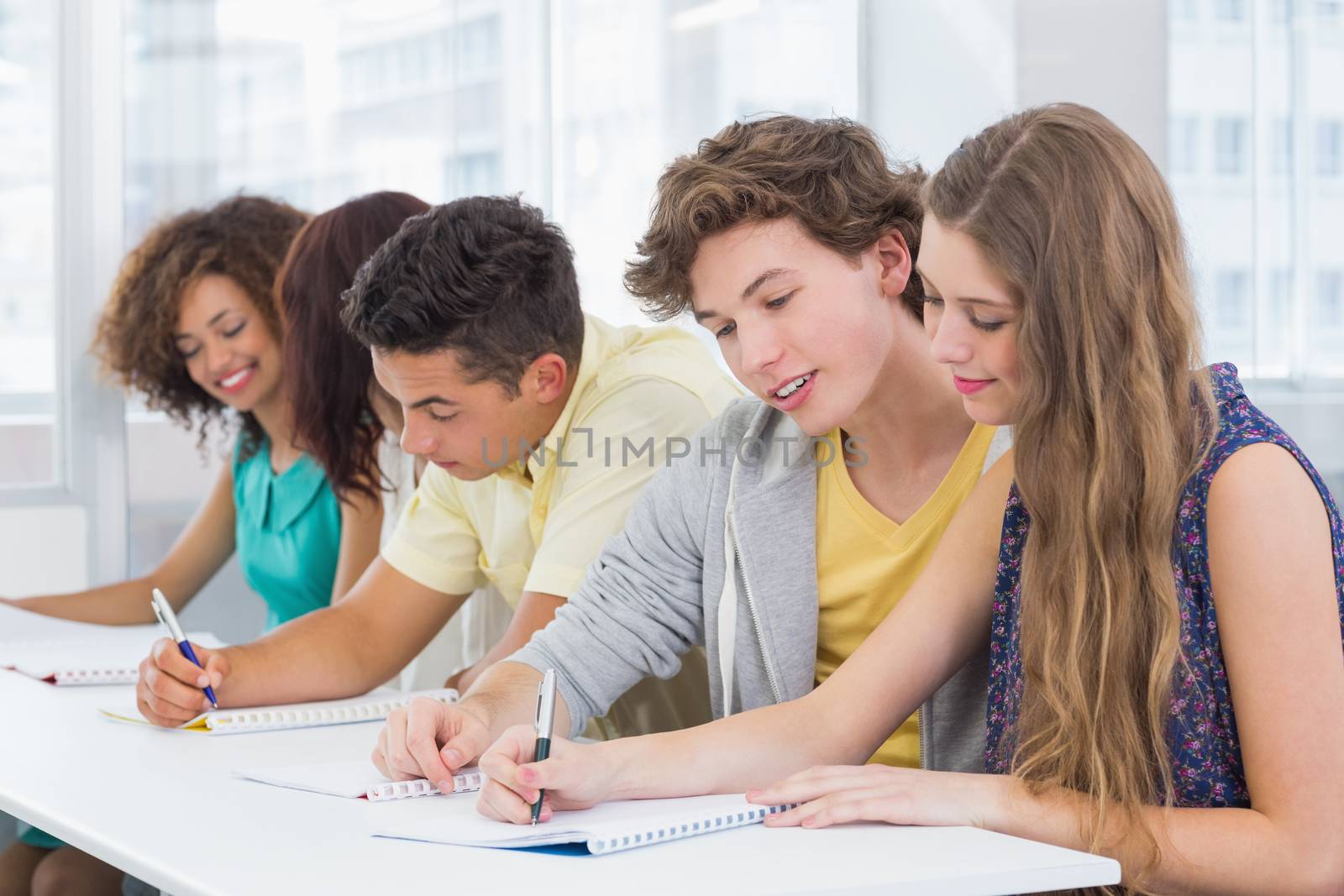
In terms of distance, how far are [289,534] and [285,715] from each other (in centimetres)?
88

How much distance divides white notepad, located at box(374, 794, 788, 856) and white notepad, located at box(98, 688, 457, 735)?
42cm

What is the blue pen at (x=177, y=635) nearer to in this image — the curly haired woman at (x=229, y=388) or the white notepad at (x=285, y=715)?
the white notepad at (x=285, y=715)

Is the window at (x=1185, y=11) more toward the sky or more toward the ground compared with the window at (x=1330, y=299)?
more toward the sky

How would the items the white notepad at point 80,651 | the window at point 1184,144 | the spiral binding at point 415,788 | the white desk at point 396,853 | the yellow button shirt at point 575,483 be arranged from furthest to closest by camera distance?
the window at point 1184,144 → the white notepad at point 80,651 → the yellow button shirt at point 575,483 → the spiral binding at point 415,788 → the white desk at point 396,853

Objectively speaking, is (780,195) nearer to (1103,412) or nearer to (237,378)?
(1103,412)

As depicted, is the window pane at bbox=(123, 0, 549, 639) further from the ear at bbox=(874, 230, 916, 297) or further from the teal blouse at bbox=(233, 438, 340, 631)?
the ear at bbox=(874, 230, 916, 297)

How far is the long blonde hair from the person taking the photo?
3.56 feet

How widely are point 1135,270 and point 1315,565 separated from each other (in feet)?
0.86

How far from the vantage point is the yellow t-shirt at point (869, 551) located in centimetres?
142

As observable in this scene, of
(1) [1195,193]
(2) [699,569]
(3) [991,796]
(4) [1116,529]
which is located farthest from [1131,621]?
(1) [1195,193]

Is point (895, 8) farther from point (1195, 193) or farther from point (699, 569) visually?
point (699, 569)

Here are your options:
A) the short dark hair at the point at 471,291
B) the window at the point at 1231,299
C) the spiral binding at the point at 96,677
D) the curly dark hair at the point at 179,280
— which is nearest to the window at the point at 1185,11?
the window at the point at 1231,299

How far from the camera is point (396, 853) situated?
0.96 m

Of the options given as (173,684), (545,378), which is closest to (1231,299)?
(545,378)
